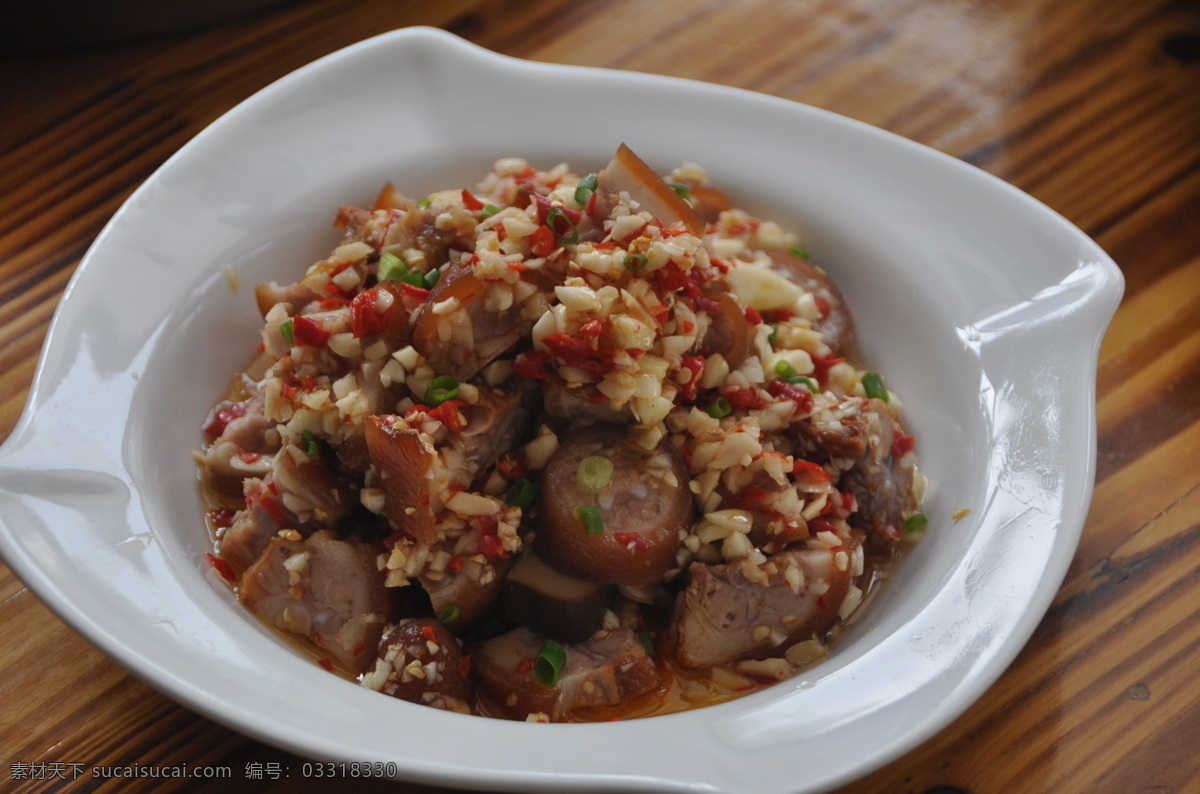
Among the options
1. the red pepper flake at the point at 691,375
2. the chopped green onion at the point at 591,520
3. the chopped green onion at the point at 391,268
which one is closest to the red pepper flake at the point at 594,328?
the red pepper flake at the point at 691,375

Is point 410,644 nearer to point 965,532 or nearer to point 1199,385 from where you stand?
point 965,532

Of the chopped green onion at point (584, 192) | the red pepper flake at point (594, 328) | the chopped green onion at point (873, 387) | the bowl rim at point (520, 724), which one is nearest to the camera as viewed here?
the bowl rim at point (520, 724)

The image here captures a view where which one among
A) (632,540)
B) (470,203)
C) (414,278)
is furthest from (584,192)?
(632,540)

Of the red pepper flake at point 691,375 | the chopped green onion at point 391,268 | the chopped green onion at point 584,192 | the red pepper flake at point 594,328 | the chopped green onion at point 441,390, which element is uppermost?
the chopped green onion at point 584,192

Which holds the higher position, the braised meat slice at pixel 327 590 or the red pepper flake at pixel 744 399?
the red pepper flake at pixel 744 399

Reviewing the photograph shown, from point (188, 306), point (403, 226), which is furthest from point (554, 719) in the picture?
point (188, 306)

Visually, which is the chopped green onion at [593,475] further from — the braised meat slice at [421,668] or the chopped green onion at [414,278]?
the chopped green onion at [414,278]

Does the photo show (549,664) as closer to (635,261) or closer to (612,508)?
(612,508)

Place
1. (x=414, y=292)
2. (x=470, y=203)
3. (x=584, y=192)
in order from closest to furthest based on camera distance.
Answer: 1. (x=414, y=292)
2. (x=584, y=192)
3. (x=470, y=203)
